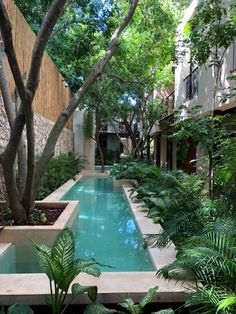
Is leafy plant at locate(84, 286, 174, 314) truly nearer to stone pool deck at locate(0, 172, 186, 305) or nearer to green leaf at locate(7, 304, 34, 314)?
stone pool deck at locate(0, 172, 186, 305)

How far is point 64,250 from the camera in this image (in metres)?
3.17

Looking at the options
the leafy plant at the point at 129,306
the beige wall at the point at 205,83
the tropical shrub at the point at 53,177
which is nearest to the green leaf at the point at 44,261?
the leafy plant at the point at 129,306

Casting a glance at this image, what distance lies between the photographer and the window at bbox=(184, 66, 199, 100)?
13508 mm


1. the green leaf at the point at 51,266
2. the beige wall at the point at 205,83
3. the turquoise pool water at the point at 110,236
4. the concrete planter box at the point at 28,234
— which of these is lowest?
the turquoise pool water at the point at 110,236

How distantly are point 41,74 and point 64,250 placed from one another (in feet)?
36.9

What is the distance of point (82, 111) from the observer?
77.9 feet

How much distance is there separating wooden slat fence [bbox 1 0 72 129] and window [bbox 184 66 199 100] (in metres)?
5.81

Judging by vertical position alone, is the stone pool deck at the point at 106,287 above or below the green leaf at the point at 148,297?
below

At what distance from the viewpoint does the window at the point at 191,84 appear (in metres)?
13.5

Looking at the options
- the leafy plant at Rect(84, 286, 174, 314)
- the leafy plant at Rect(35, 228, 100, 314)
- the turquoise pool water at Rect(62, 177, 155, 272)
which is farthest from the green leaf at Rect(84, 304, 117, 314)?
the turquoise pool water at Rect(62, 177, 155, 272)

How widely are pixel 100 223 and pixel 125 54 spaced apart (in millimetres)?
10270

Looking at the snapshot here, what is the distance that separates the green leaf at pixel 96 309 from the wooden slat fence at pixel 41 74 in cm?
553

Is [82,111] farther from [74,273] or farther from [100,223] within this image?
[74,273]

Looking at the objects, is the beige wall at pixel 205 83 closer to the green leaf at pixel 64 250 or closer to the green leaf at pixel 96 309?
the green leaf at pixel 64 250
